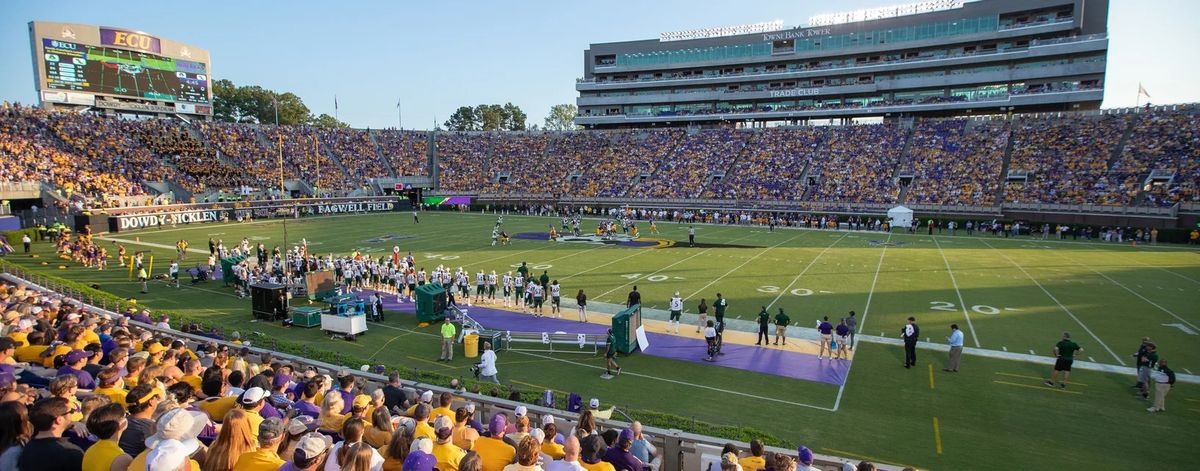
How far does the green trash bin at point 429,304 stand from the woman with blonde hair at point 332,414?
12.7 m

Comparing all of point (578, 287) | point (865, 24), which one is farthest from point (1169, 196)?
point (578, 287)

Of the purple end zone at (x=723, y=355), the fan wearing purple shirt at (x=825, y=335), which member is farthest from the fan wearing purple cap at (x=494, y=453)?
the fan wearing purple shirt at (x=825, y=335)

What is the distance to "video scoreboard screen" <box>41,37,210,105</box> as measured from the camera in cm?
5134

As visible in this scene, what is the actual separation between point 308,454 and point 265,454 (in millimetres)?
613

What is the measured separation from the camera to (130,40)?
55.0m

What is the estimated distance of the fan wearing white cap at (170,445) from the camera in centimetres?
395

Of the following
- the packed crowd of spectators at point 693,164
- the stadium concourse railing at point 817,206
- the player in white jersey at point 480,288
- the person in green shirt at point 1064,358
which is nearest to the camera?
the person in green shirt at point 1064,358

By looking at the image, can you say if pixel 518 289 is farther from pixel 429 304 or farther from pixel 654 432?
pixel 654 432

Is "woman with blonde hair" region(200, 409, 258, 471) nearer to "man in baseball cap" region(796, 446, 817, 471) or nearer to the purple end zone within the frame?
"man in baseball cap" region(796, 446, 817, 471)

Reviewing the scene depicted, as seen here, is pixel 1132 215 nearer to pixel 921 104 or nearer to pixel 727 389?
pixel 921 104

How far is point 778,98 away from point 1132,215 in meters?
38.5

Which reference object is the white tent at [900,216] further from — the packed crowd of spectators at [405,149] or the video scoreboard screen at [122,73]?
the video scoreboard screen at [122,73]

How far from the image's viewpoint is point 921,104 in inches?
2490

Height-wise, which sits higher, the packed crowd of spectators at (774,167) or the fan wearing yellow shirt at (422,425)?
the packed crowd of spectators at (774,167)
